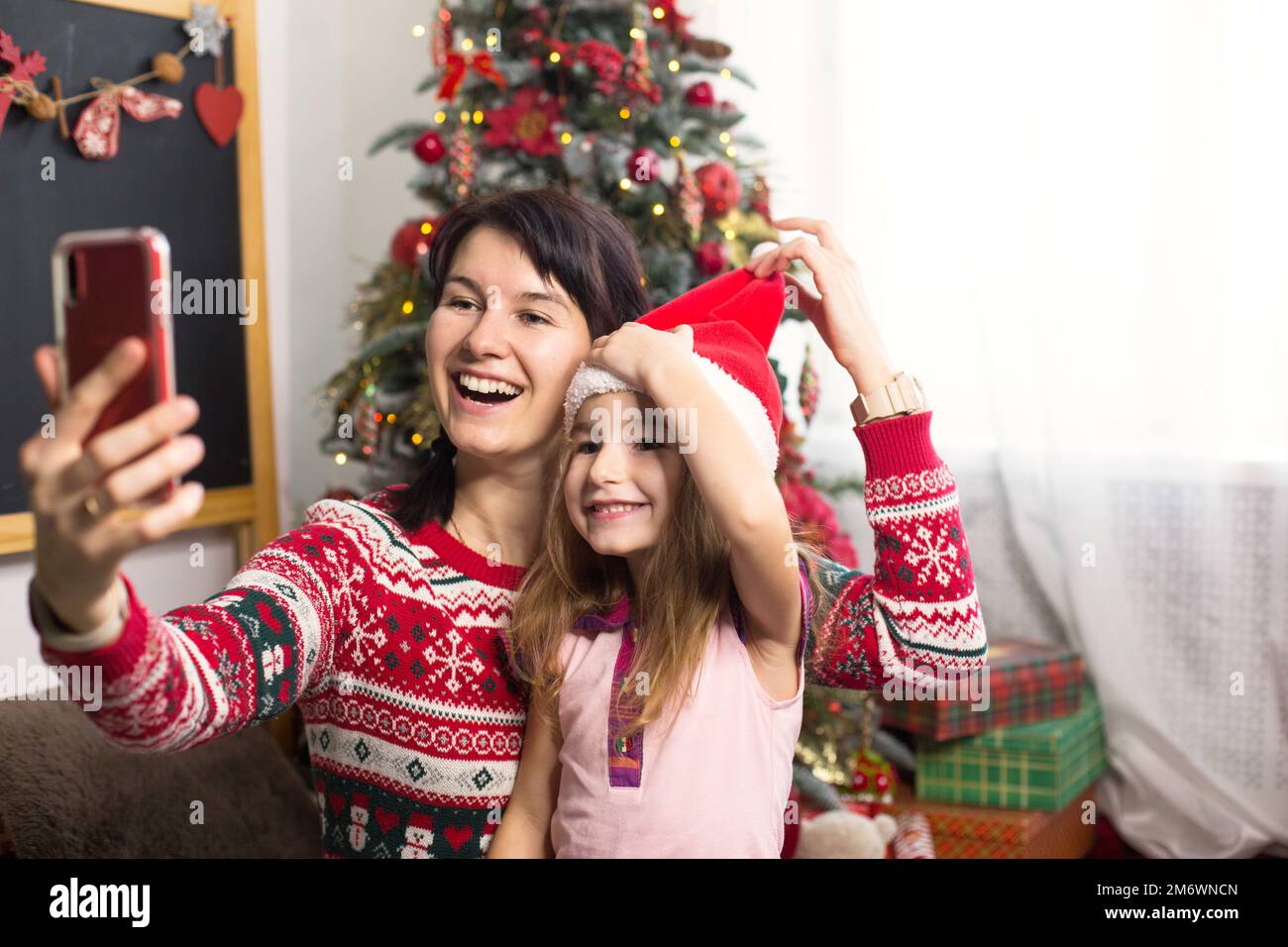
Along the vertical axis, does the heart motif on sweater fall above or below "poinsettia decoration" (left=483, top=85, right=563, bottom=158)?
below

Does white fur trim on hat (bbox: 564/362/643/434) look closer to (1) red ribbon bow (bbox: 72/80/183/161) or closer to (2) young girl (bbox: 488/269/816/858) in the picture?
(2) young girl (bbox: 488/269/816/858)

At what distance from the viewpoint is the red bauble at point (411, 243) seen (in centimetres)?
252

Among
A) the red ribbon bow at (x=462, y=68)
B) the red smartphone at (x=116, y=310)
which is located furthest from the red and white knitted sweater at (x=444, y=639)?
the red ribbon bow at (x=462, y=68)

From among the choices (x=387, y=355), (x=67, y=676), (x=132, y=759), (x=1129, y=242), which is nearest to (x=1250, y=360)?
(x=1129, y=242)

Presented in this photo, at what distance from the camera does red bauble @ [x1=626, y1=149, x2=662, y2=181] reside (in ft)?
7.78

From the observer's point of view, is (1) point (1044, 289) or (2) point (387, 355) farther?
(1) point (1044, 289)

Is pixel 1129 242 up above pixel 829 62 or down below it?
below

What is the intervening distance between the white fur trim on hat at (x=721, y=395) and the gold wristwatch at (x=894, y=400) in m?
0.11

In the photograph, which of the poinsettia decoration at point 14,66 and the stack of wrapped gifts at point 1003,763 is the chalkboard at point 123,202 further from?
the stack of wrapped gifts at point 1003,763

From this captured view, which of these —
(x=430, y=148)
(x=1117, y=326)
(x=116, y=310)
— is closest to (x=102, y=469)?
(x=116, y=310)

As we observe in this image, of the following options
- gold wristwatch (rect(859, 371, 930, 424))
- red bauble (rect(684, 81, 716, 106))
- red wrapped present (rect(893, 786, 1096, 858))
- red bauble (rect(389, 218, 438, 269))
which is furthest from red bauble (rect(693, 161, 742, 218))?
red wrapped present (rect(893, 786, 1096, 858))
